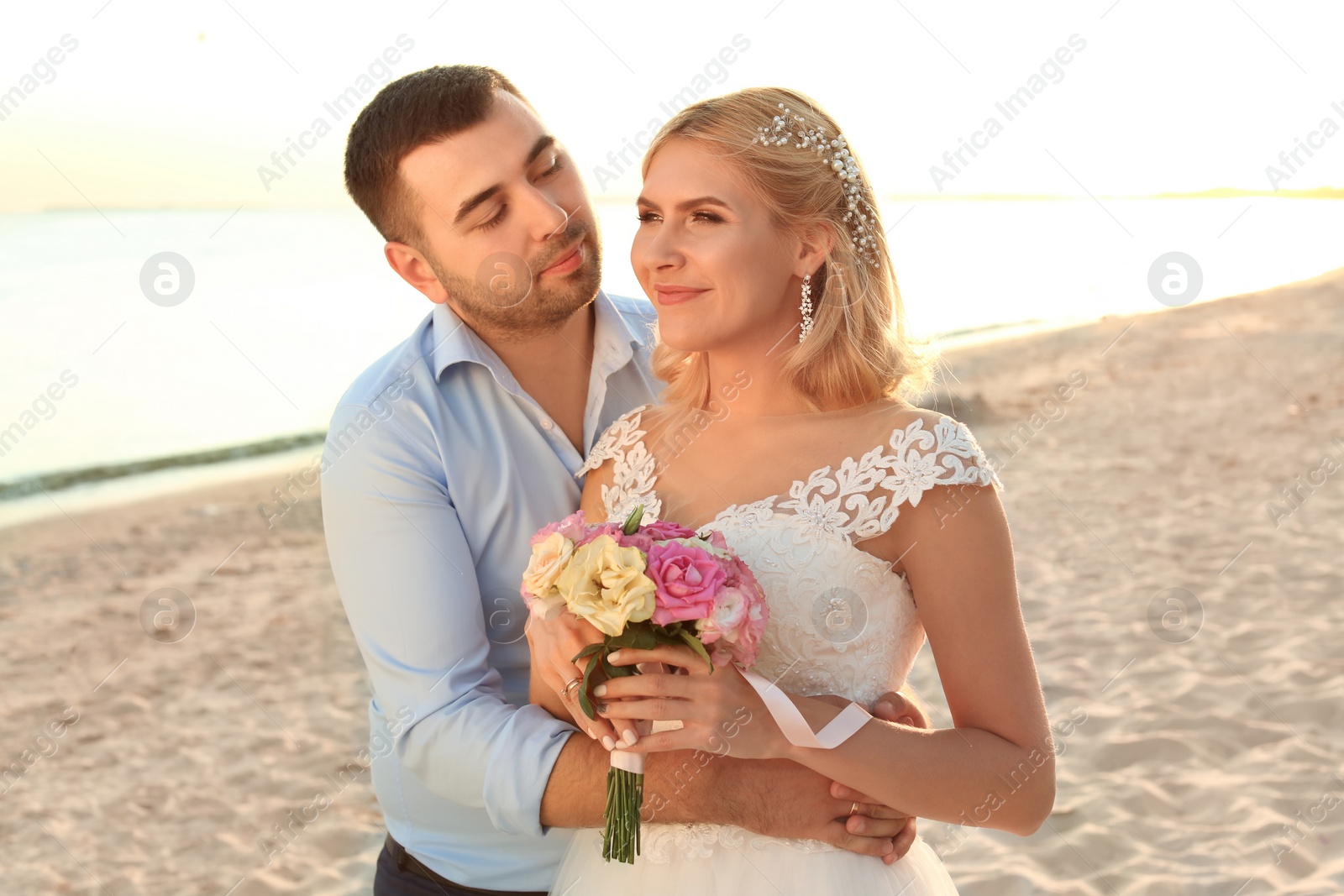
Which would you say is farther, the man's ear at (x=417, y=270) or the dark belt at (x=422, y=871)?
the man's ear at (x=417, y=270)

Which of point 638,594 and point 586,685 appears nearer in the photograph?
point 638,594

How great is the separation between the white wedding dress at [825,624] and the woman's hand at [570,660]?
41 centimetres

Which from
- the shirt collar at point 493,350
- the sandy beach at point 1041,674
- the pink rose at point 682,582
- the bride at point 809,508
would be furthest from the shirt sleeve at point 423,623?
the sandy beach at point 1041,674

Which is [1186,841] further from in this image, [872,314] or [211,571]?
[211,571]

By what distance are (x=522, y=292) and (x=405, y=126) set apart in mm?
654

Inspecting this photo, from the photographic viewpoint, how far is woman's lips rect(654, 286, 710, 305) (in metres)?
2.88

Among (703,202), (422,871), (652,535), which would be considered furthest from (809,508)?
(422,871)

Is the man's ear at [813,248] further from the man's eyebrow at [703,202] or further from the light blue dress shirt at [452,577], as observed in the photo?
the light blue dress shirt at [452,577]

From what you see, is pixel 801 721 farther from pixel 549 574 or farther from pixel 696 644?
pixel 549 574

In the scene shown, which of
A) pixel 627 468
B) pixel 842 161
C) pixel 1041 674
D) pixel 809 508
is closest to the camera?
pixel 809 508

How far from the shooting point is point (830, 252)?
3.04 m

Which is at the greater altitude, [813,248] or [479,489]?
[813,248]

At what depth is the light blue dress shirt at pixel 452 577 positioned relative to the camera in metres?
2.83

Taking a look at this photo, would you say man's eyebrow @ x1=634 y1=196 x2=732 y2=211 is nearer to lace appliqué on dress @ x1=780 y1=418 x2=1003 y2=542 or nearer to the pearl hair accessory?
the pearl hair accessory
